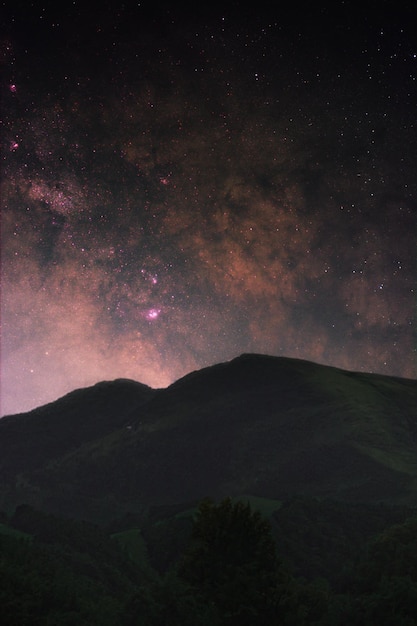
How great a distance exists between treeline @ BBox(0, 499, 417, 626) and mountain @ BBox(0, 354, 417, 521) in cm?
1561

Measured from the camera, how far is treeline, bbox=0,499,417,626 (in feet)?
82.5

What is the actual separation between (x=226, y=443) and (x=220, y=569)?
66.0m

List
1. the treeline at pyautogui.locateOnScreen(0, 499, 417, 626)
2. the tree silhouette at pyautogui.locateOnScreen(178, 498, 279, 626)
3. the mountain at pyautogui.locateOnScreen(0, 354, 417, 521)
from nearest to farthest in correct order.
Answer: the tree silhouette at pyautogui.locateOnScreen(178, 498, 279, 626)
the treeline at pyautogui.locateOnScreen(0, 499, 417, 626)
the mountain at pyautogui.locateOnScreen(0, 354, 417, 521)

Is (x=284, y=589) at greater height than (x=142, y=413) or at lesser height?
lesser

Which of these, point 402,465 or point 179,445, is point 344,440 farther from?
point 179,445

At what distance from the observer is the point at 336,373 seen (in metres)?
112

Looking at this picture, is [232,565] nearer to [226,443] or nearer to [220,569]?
[220,569]

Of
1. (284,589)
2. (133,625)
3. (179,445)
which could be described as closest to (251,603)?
(284,589)

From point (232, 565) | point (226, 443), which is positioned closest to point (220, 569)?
point (232, 565)

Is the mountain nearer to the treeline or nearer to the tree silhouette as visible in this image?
the treeline

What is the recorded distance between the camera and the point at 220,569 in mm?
25031

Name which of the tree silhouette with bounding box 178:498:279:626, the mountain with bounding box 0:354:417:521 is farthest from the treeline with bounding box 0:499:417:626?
the mountain with bounding box 0:354:417:521

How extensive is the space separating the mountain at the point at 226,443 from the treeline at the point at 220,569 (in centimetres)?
1561

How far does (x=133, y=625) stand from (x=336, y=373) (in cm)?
8880
